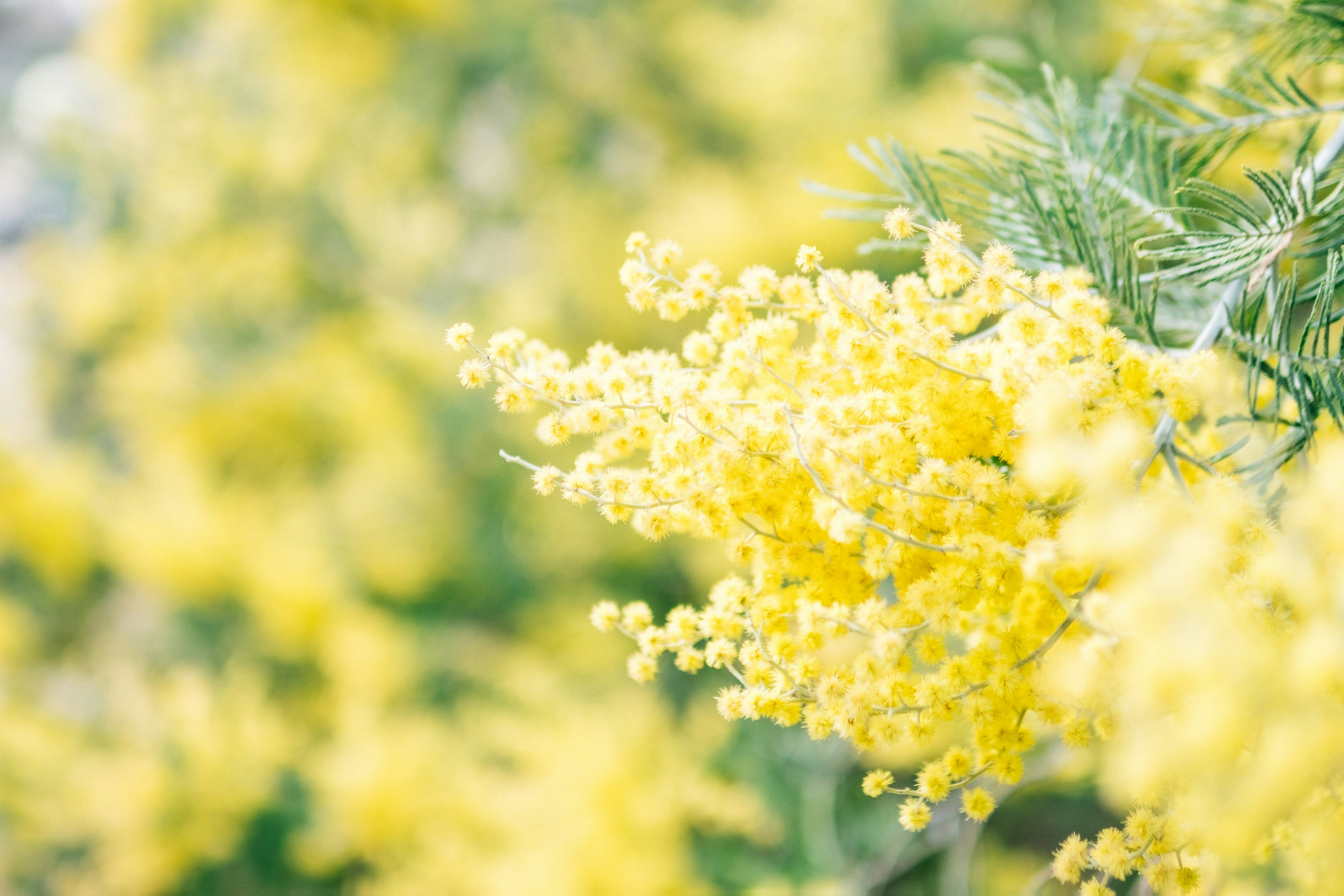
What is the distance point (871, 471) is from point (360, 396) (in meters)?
2.77

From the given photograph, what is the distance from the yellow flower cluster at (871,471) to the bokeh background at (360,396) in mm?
1481

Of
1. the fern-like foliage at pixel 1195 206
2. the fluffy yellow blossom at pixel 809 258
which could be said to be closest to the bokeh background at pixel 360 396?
the fern-like foliage at pixel 1195 206

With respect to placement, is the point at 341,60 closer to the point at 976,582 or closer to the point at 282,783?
the point at 282,783

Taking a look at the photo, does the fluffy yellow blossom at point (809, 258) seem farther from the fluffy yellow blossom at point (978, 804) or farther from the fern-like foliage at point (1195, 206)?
the fluffy yellow blossom at point (978, 804)

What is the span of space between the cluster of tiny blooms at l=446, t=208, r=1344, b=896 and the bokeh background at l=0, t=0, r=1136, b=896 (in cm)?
148

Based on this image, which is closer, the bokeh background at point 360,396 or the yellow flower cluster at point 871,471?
the yellow flower cluster at point 871,471

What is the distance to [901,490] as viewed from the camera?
44cm

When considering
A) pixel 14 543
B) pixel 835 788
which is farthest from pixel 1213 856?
pixel 14 543

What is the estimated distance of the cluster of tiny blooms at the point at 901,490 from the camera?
1.36 ft

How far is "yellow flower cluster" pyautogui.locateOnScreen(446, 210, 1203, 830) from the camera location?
42 centimetres

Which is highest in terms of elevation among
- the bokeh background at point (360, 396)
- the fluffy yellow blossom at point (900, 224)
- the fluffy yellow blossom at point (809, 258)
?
the bokeh background at point (360, 396)

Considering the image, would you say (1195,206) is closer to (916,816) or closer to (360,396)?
(916,816)

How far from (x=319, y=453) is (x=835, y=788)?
271cm

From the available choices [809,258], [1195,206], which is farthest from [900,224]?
[1195,206]
